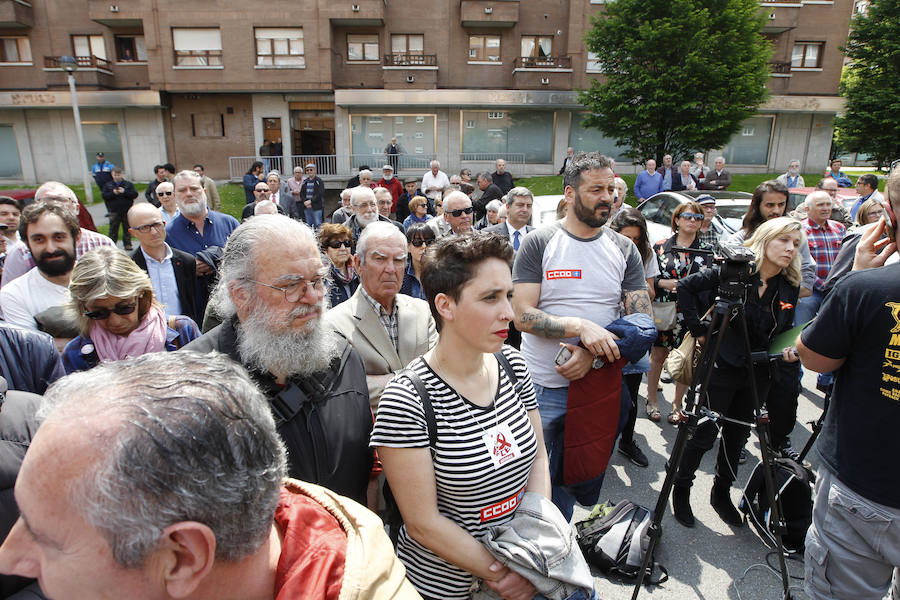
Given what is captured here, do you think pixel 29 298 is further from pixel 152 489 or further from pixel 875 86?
pixel 875 86

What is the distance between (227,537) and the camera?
0.91 m

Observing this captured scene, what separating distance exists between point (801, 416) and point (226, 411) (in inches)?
226

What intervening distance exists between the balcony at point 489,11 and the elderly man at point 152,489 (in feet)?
82.3

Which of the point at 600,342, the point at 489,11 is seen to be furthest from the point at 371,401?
the point at 489,11

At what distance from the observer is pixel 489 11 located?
73.5 ft

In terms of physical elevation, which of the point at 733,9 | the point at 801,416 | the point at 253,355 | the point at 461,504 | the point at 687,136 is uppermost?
the point at 733,9

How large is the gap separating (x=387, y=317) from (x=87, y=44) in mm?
28631

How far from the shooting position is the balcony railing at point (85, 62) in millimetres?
22156

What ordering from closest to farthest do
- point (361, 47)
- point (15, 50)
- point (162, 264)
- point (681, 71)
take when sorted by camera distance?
1. point (162, 264)
2. point (681, 71)
3. point (15, 50)
4. point (361, 47)

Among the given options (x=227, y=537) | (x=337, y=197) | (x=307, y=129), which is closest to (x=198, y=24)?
(x=307, y=129)

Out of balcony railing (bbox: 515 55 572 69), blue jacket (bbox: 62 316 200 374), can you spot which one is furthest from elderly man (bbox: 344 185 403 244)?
balcony railing (bbox: 515 55 572 69)

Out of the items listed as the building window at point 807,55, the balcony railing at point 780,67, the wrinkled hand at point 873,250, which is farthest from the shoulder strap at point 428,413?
the building window at point 807,55

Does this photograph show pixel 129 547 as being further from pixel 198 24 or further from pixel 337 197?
pixel 198 24

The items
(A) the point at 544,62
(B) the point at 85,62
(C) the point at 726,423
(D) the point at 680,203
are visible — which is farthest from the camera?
(A) the point at 544,62
